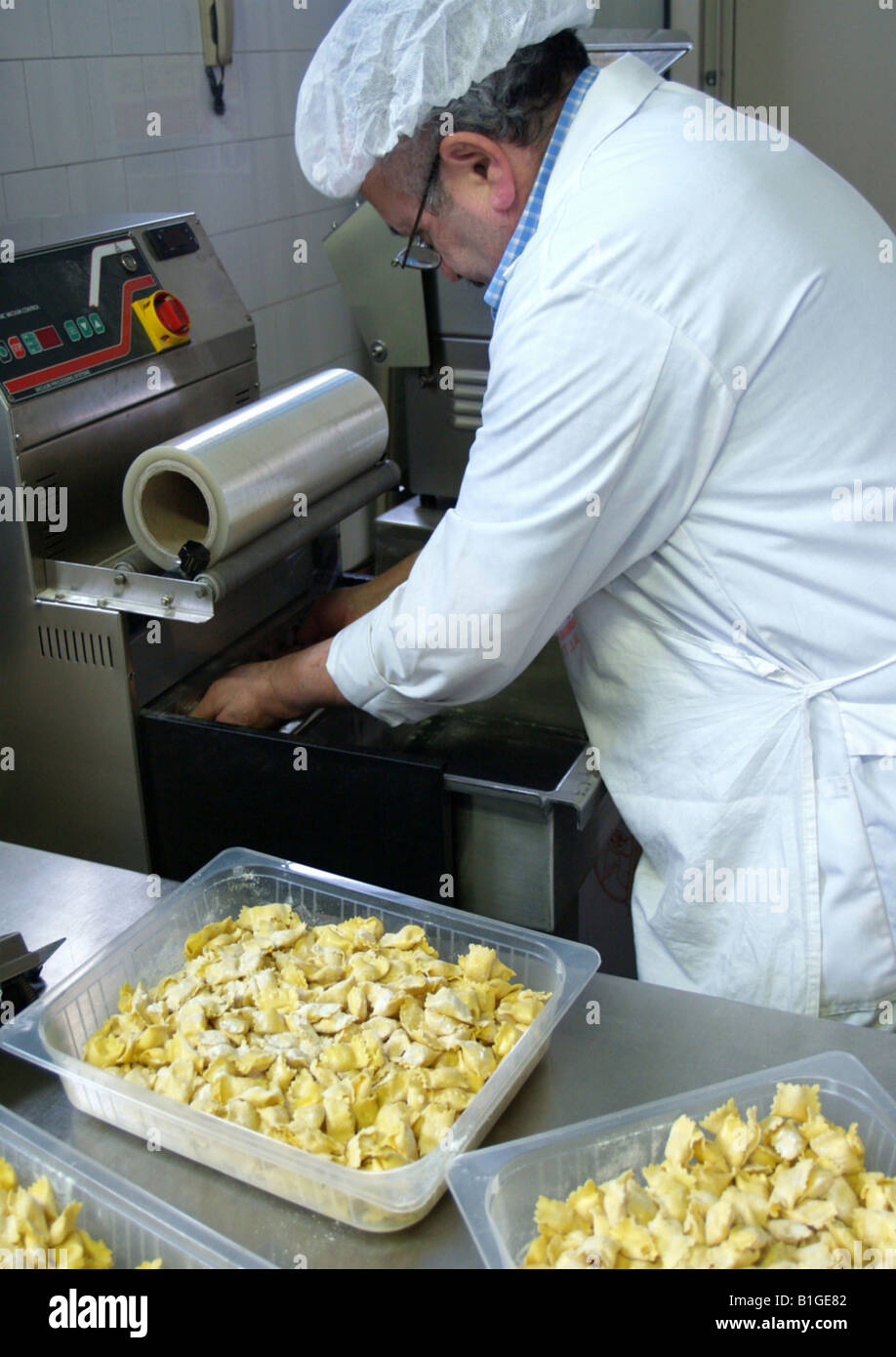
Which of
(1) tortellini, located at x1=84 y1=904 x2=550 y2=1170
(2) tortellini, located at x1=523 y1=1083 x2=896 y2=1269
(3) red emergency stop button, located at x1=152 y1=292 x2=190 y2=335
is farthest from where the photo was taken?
(3) red emergency stop button, located at x1=152 y1=292 x2=190 y2=335

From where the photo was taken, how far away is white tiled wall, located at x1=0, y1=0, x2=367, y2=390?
6.85ft

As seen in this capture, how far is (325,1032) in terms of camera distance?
1103 mm

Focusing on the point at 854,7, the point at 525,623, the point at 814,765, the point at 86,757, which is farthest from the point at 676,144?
the point at 854,7

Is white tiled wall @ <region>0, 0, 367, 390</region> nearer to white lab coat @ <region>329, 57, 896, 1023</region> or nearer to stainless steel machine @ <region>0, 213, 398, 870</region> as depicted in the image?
stainless steel machine @ <region>0, 213, 398, 870</region>

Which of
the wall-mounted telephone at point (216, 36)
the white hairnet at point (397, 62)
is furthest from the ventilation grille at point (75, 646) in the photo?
the wall-mounted telephone at point (216, 36)

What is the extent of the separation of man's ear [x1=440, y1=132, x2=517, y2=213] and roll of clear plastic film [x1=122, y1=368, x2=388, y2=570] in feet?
1.34

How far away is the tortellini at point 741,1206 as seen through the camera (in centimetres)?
88

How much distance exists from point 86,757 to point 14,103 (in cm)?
107

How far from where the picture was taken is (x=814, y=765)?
1368 mm

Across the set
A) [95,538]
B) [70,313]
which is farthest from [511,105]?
[95,538]

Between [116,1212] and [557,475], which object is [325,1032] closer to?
[116,1212]

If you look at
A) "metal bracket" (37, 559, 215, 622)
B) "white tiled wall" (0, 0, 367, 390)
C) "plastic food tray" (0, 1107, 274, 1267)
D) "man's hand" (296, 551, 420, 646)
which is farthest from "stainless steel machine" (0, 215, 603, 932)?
"plastic food tray" (0, 1107, 274, 1267)

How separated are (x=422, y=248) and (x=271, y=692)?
1.94ft

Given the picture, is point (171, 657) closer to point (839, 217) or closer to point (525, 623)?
point (525, 623)
